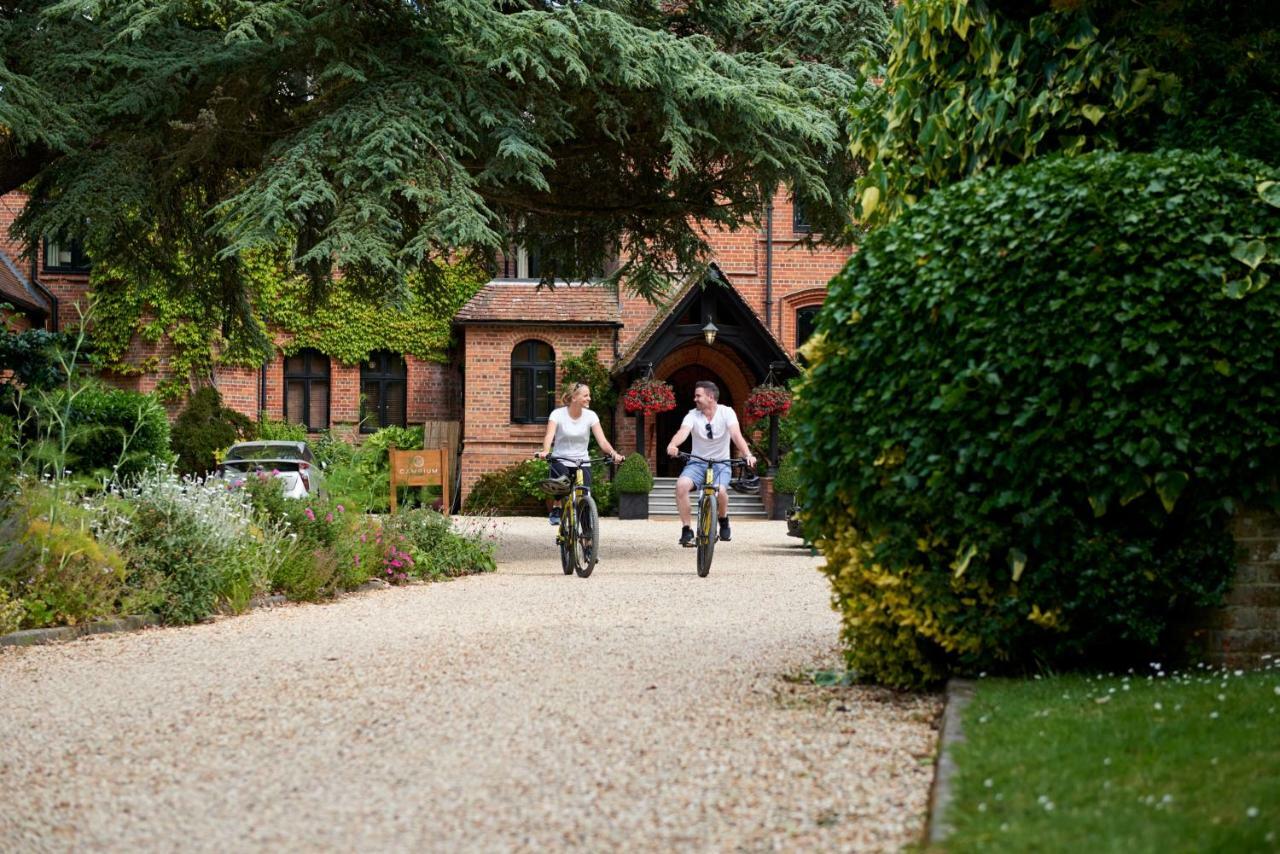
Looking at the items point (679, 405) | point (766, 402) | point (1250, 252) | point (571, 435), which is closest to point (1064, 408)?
point (1250, 252)

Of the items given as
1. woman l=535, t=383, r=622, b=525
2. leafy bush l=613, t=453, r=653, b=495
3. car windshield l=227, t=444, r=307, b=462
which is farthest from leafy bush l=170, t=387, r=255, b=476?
woman l=535, t=383, r=622, b=525

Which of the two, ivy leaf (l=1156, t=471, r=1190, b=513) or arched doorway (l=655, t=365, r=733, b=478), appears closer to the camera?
ivy leaf (l=1156, t=471, r=1190, b=513)

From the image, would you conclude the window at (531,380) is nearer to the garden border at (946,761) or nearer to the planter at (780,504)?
the planter at (780,504)

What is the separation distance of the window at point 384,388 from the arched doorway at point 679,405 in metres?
5.96

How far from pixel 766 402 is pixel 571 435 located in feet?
47.3

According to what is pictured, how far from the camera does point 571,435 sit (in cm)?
1309

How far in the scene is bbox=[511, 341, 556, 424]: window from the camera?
2977cm

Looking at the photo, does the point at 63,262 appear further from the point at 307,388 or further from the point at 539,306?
the point at 539,306

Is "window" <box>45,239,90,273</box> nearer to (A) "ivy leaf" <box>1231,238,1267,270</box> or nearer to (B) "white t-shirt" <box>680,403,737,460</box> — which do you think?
(B) "white t-shirt" <box>680,403,737,460</box>

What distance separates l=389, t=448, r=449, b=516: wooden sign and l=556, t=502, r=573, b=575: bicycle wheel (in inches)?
197

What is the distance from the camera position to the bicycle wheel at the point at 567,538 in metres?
12.9

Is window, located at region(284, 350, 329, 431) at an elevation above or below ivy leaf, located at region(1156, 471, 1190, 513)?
above

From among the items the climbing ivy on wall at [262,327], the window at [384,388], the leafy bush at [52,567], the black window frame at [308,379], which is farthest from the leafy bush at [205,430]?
the leafy bush at [52,567]

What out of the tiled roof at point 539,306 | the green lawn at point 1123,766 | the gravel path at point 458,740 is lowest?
the gravel path at point 458,740
